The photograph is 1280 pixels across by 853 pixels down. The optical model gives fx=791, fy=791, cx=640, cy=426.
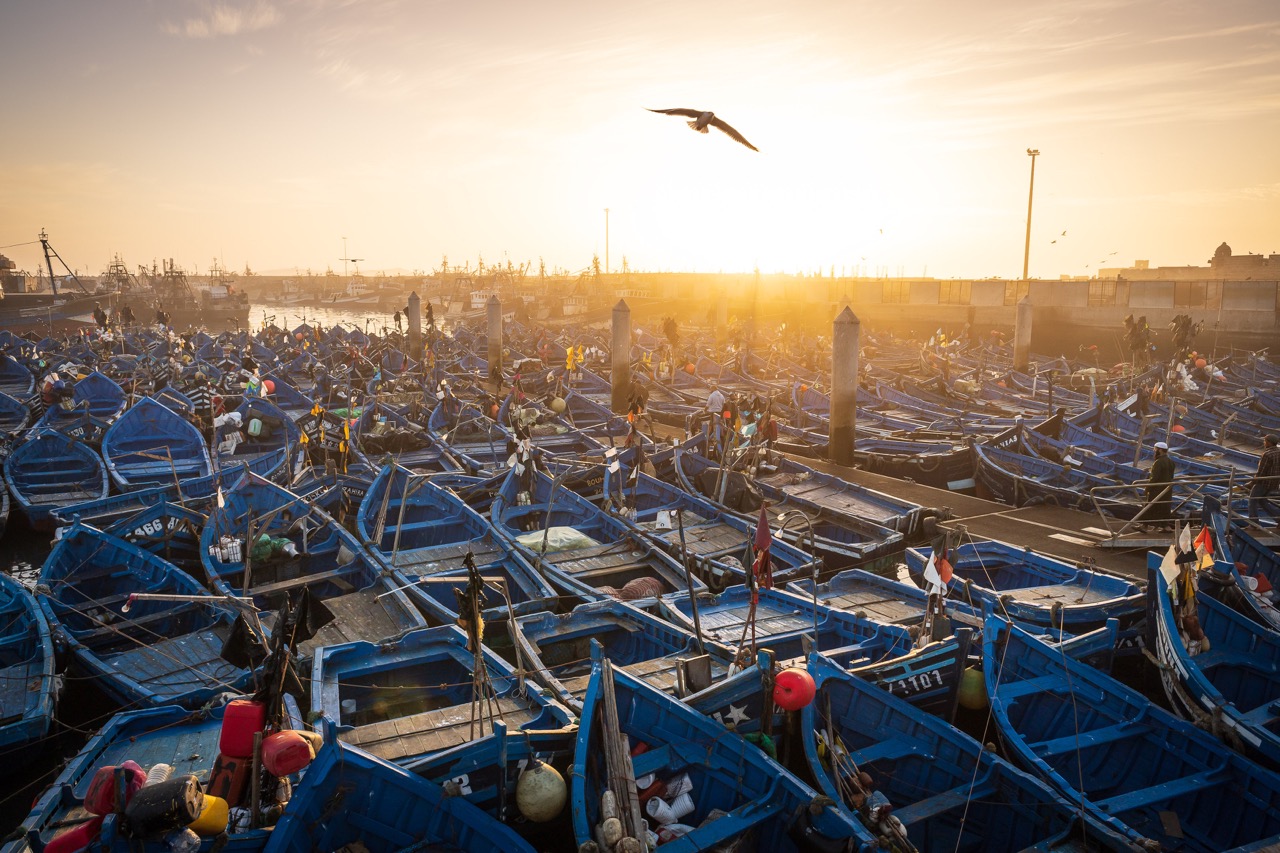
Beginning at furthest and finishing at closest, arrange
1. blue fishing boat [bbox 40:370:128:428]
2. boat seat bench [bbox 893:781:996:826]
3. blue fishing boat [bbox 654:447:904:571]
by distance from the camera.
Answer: blue fishing boat [bbox 40:370:128:428], blue fishing boat [bbox 654:447:904:571], boat seat bench [bbox 893:781:996:826]

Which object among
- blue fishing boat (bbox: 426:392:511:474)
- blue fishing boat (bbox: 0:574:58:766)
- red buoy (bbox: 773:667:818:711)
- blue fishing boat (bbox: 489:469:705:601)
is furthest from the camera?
blue fishing boat (bbox: 426:392:511:474)

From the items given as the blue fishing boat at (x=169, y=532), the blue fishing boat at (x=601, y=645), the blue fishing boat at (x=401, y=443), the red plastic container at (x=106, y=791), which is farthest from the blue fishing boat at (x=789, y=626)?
the blue fishing boat at (x=401, y=443)

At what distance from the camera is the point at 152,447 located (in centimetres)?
2366

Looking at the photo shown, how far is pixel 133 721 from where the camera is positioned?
974cm

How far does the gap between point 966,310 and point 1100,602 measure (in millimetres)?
54567

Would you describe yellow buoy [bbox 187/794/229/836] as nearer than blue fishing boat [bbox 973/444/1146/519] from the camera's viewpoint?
Yes

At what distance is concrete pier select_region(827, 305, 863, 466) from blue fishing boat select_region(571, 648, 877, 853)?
60.6 ft

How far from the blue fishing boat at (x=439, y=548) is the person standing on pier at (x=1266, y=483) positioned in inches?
555

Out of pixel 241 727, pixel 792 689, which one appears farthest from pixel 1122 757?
pixel 241 727

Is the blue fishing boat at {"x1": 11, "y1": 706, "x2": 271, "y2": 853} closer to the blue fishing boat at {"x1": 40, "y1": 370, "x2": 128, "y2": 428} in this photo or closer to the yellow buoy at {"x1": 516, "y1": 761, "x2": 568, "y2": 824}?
the yellow buoy at {"x1": 516, "y1": 761, "x2": 568, "y2": 824}

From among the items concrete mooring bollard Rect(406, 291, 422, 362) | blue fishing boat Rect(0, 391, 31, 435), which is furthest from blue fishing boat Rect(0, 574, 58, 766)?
concrete mooring bollard Rect(406, 291, 422, 362)

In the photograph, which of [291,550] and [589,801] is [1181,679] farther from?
[291,550]

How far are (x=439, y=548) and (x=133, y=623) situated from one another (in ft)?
17.3

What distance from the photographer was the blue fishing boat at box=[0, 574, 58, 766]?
9.95m
